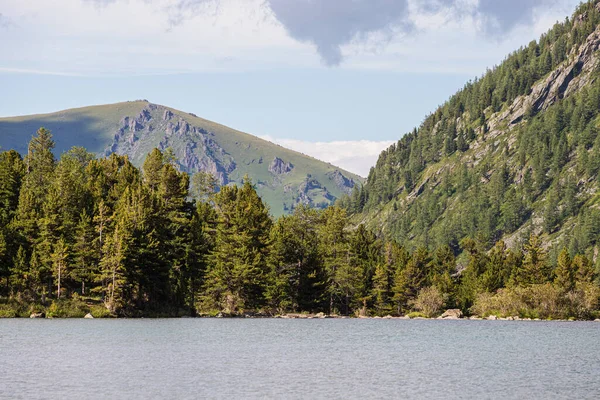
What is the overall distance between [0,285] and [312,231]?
78.4 meters

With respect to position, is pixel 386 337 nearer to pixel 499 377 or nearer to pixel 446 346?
pixel 446 346

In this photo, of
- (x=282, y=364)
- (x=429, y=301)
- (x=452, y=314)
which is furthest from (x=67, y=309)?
(x=452, y=314)

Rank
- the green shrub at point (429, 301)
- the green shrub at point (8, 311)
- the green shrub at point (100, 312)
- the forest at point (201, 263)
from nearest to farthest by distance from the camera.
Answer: the green shrub at point (8, 311) < the green shrub at point (100, 312) < the forest at point (201, 263) < the green shrub at point (429, 301)

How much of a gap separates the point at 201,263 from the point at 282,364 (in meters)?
88.3

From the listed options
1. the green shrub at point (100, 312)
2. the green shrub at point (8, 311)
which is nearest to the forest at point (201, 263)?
the green shrub at point (8, 311)

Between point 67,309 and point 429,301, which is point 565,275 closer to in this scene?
point 429,301

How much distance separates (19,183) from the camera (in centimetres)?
15600

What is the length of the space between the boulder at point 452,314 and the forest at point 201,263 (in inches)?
62.5

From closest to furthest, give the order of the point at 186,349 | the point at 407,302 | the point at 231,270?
the point at 186,349 < the point at 231,270 < the point at 407,302

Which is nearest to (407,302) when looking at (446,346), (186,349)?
(446,346)

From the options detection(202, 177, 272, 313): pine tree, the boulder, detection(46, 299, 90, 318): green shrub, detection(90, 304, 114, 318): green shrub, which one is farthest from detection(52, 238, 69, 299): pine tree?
the boulder

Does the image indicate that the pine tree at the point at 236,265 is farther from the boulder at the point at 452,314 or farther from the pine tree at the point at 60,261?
the boulder at the point at 452,314

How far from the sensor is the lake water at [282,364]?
48.6m

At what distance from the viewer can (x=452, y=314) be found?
564ft
